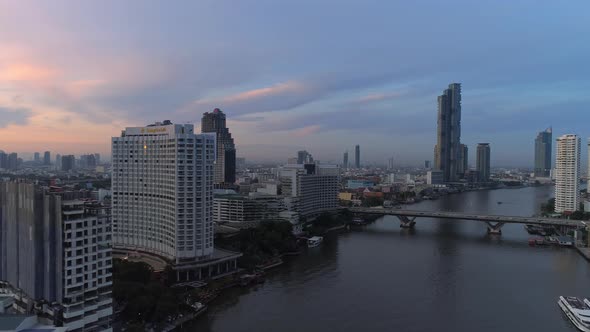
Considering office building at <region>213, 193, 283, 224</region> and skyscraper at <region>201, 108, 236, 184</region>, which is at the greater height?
skyscraper at <region>201, 108, 236, 184</region>

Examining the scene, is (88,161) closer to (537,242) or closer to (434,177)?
(434,177)

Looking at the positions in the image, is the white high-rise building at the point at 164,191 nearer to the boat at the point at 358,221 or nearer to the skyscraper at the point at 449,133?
the boat at the point at 358,221

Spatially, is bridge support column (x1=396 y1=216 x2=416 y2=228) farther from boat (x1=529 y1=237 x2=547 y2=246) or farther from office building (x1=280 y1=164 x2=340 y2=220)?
boat (x1=529 y1=237 x2=547 y2=246)

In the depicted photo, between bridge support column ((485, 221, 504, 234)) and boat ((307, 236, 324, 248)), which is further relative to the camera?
bridge support column ((485, 221, 504, 234))

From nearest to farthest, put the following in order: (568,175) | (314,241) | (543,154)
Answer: (314,241), (568,175), (543,154)

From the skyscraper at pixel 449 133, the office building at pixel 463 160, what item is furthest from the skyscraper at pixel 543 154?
the skyscraper at pixel 449 133

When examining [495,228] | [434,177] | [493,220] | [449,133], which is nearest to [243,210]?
[493,220]

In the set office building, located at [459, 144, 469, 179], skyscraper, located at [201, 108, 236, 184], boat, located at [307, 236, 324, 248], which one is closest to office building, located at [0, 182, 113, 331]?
boat, located at [307, 236, 324, 248]
